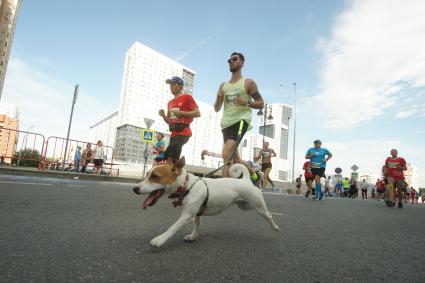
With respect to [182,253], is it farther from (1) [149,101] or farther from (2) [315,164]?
(1) [149,101]

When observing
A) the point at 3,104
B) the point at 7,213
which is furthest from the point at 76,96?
the point at 3,104

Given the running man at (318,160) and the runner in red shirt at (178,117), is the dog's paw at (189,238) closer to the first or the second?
the runner in red shirt at (178,117)

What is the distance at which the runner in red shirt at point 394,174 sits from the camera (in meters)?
9.07

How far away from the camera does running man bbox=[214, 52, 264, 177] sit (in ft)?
13.9

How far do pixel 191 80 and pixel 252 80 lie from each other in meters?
169

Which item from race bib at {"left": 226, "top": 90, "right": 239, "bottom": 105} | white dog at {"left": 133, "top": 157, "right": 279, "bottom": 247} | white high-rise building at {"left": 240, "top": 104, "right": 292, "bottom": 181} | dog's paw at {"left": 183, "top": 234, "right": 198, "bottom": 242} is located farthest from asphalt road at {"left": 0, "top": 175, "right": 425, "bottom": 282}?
white high-rise building at {"left": 240, "top": 104, "right": 292, "bottom": 181}

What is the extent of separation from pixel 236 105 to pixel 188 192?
2382 mm

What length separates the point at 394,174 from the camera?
9188 millimetres

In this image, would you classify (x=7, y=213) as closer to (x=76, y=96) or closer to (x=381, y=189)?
(x=76, y=96)

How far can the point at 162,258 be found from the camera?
5.15ft

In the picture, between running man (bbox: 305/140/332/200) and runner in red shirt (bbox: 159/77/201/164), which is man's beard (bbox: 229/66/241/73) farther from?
running man (bbox: 305/140/332/200)

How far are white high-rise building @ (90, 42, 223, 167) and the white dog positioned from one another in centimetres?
12803

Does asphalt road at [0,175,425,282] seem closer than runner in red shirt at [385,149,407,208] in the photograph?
Yes

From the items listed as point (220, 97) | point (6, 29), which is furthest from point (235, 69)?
point (6, 29)
